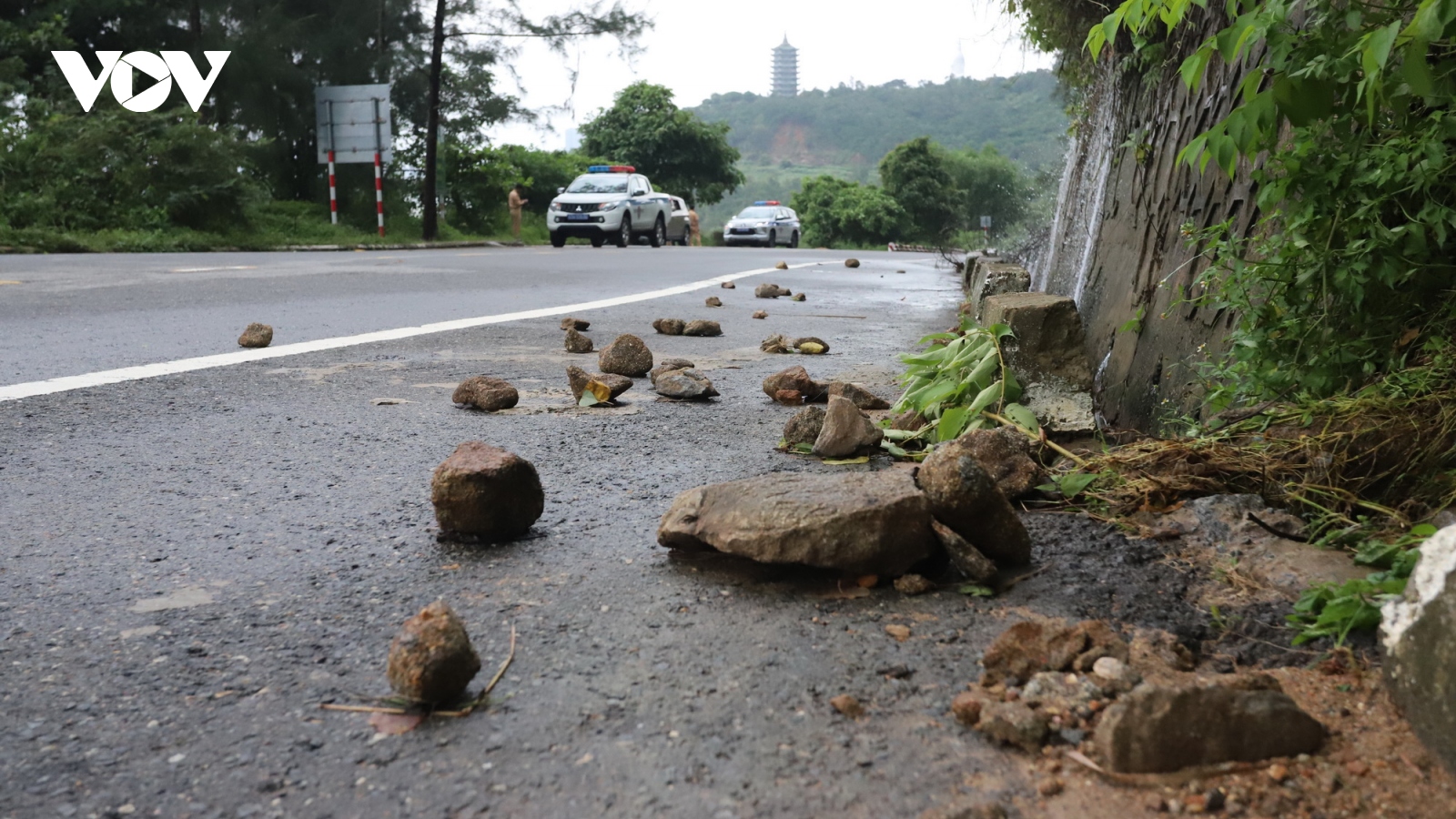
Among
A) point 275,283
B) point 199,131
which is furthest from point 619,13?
point 275,283

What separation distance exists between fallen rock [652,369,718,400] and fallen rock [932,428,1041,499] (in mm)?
1340

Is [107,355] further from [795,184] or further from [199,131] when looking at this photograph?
[795,184]

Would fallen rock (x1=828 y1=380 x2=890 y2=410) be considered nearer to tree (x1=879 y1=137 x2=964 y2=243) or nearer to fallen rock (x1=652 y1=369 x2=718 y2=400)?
fallen rock (x1=652 y1=369 x2=718 y2=400)

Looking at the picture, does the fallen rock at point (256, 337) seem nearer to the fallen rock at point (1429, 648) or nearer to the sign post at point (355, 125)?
the fallen rock at point (1429, 648)

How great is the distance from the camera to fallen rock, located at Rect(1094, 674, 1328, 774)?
125 centimetres

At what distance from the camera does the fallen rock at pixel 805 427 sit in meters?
2.87

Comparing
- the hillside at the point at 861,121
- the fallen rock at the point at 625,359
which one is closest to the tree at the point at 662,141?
the fallen rock at the point at 625,359

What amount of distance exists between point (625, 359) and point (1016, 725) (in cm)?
290

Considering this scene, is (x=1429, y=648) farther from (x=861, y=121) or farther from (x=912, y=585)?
(x=861, y=121)

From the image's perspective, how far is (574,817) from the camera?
118cm

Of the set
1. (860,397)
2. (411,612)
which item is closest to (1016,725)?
(411,612)

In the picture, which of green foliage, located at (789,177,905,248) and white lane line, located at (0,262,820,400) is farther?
green foliage, located at (789,177,905,248)

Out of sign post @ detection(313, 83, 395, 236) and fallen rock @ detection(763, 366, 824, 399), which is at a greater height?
sign post @ detection(313, 83, 395, 236)

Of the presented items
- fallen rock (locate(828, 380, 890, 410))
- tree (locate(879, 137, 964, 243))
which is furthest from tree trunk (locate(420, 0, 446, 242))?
tree (locate(879, 137, 964, 243))
